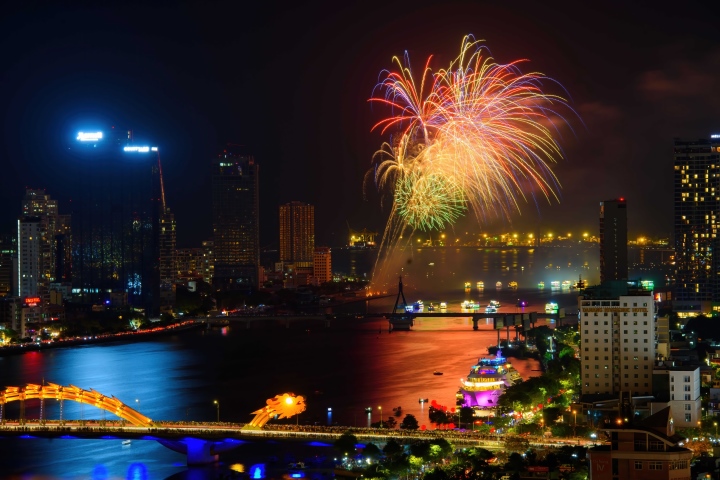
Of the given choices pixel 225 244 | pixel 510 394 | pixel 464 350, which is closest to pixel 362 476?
pixel 510 394

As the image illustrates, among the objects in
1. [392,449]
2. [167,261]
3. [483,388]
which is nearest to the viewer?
[392,449]

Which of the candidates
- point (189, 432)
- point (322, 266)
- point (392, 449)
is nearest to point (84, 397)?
point (189, 432)

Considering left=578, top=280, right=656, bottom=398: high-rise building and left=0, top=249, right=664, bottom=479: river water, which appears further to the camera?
left=578, top=280, right=656, bottom=398: high-rise building

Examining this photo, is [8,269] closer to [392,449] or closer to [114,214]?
[114,214]

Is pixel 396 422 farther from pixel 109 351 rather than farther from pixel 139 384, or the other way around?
pixel 109 351

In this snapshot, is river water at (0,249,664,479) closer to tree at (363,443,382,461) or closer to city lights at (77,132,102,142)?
tree at (363,443,382,461)

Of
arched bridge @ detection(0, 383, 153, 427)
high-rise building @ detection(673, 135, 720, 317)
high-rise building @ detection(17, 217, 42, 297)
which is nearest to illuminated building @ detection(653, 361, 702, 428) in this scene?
arched bridge @ detection(0, 383, 153, 427)
